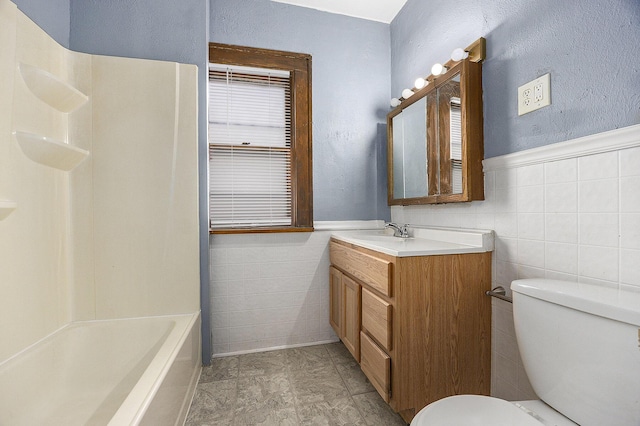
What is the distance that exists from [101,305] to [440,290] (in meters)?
1.79

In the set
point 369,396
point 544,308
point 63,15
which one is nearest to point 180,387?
point 369,396

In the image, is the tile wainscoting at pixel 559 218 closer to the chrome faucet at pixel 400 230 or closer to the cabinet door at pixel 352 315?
the chrome faucet at pixel 400 230

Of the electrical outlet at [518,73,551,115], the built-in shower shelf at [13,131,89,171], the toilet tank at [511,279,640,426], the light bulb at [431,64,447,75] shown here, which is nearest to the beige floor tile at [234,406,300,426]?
the toilet tank at [511,279,640,426]

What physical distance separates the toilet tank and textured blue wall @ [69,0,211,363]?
169 cm

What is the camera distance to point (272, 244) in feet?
7.07

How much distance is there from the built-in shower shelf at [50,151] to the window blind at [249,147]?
2.44 feet

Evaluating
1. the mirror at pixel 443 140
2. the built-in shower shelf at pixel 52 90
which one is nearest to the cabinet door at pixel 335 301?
the mirror at pixel 443 140

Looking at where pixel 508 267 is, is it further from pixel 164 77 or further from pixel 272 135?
pixel 164 77

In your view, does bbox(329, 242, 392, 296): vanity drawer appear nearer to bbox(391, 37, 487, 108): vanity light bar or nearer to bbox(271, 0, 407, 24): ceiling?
bbox(391, 37, 487, 108): vanity light bar

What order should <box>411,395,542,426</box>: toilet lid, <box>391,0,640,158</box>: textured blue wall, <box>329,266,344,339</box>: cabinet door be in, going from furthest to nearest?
<box>329,266,344,339</box>: cabinet door < <box>391,0,640,158</box>: textured blue wall < <box>411,395,542,426</box>: toilet lid

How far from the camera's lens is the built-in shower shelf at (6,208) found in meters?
1.08

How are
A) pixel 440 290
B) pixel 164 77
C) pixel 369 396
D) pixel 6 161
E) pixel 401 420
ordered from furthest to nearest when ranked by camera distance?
pixel 164 77, pixel 369 396, pixel 401 420, pixel 440 290, pixel 6 161

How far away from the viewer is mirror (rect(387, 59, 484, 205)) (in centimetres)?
146

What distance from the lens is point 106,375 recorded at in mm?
1493
